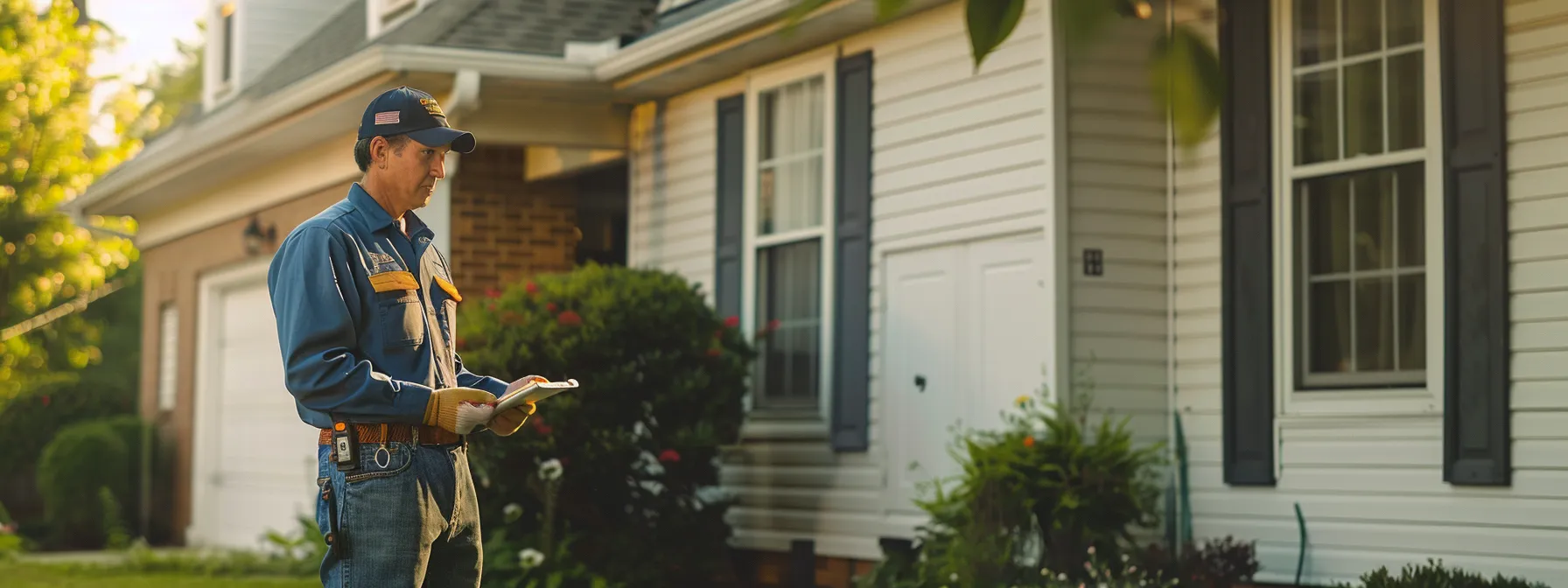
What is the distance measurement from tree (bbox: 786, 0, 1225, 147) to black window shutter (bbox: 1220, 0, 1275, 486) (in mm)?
6228

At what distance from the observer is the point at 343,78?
11.3 metres

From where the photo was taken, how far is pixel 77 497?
16.3 meters

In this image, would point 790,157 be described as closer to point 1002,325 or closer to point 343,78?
point 1002,325

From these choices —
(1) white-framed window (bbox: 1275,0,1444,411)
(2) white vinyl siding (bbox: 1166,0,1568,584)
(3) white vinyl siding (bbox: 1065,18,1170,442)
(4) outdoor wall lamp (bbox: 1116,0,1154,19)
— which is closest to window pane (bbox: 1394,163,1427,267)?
(1) white-framed window (bbox: 1275,0,1444,411)

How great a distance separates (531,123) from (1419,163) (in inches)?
238

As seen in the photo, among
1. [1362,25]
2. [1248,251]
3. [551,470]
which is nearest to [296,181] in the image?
[551,470]

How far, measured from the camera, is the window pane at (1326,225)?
7746mm

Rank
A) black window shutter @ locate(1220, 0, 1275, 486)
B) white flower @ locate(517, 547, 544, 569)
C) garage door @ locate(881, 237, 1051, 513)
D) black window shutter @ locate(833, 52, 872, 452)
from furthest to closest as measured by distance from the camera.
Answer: black window shutter @ locate(833, 52, 872, 452)
white flower @ locate(517, 547, 544, 569)
garage door @ locate(881, 237, 1051, 513)
black window shutter @ locate(1220, 0, 1275, 486)

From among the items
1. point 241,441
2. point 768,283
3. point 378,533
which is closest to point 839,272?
point 768,283

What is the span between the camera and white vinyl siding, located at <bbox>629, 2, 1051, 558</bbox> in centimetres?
872

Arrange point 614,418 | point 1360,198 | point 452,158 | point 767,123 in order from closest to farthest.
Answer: point 1360,198 < point 614,418 < point 767,123 < point 452,158

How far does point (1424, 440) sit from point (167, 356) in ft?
43.4

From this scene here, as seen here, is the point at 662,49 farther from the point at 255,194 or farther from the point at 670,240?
the point at 255,194

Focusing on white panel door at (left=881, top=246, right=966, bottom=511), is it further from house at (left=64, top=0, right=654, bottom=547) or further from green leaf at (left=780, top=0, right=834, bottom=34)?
green leaf at (left=780, top=0, right=834, bottom=34)
